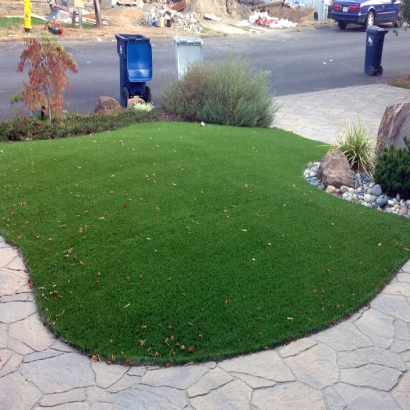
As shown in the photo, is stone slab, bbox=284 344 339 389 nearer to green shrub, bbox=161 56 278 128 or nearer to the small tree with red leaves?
the small tree with red leaves

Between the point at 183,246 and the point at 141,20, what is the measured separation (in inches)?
900

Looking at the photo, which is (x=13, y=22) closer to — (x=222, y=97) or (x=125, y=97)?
(x=125, y=97)

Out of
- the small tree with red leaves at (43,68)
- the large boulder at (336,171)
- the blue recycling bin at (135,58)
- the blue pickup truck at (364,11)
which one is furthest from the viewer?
the blue pickup truck at (364,11)

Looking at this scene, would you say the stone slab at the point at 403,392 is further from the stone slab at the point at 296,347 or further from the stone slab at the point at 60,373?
the stone slab at the point at 60,373

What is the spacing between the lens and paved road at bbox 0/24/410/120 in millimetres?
13578

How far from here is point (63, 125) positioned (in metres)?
9.30

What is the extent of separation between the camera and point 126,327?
441 cm

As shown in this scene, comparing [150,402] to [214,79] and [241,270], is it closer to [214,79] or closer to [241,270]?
[241,270]

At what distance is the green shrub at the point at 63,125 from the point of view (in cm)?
891

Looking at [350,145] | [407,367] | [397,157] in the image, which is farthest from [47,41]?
[407,367]

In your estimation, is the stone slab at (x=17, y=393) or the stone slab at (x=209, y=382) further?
the stone slab at (x=209, y=382)

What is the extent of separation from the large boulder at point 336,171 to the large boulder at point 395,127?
0.71 m

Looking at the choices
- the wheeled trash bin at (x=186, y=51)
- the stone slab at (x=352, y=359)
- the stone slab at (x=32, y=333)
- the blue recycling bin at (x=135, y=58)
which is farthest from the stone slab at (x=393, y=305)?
the wheeled trash bin at (x=186, y=51)

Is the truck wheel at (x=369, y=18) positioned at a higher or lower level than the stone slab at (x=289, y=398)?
higher
